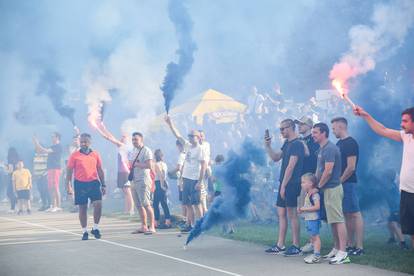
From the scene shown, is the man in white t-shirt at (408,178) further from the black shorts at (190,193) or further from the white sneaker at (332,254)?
the black shorts at (190,193)

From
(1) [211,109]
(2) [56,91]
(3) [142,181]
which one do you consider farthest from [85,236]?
(1) [211,109]

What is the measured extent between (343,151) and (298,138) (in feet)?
2.53

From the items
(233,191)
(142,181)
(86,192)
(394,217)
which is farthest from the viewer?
(142,181)

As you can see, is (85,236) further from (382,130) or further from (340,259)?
(382,130)

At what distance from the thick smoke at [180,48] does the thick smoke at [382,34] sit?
3.19 m

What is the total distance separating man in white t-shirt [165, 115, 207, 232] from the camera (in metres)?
12.2

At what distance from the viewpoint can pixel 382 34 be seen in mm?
12367

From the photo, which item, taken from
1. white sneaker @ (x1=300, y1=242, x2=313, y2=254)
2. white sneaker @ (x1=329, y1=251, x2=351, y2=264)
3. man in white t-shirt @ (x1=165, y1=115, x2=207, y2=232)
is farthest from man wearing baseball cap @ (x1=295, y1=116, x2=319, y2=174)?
man in white t-shirt @ (x1=165, y1=115, x2=207, y2=232)

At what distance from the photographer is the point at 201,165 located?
1227 centimetres

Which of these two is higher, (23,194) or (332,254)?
(23,194)

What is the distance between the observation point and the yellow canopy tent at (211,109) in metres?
21.7

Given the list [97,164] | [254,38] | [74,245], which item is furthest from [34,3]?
[74,245]

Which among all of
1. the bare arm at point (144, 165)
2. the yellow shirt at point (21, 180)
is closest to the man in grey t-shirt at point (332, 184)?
the bare arm at point (144, 165)

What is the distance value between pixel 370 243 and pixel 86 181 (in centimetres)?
551
